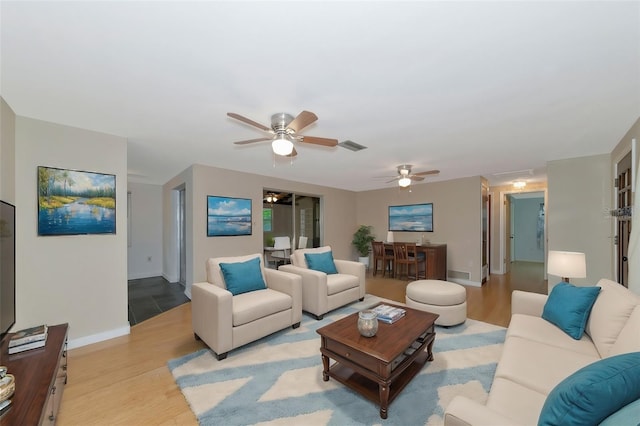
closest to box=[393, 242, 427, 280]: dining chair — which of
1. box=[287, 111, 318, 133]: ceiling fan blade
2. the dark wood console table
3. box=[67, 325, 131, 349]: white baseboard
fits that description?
the dark wood console table

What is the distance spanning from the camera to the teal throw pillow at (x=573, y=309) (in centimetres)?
186

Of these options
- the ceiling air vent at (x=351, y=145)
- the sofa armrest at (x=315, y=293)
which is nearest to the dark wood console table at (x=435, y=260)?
the sofa armrest at (x=315, y=293)

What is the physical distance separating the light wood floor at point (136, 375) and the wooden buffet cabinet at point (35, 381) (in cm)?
19

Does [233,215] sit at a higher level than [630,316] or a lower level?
higher

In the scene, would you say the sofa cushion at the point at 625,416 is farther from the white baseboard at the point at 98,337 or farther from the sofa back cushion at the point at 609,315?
the white baseboard at the point at 98,337

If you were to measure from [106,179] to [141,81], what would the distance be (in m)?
1.62

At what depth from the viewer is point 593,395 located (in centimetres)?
85

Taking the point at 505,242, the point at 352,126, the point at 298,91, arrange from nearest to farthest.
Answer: the point at 298,91
the point at 352,126
the point at 505,242

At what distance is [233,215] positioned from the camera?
4.69m

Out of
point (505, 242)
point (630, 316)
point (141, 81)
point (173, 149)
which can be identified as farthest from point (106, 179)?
point (505, 242)

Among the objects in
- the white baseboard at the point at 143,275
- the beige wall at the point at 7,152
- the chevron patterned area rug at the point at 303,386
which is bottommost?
the white baseboard at the point at 143,275

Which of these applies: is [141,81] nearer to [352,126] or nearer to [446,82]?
[352,126]

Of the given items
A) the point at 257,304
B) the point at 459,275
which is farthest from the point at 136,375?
the point at 459,275

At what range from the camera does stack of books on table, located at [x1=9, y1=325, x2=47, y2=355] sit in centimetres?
175
